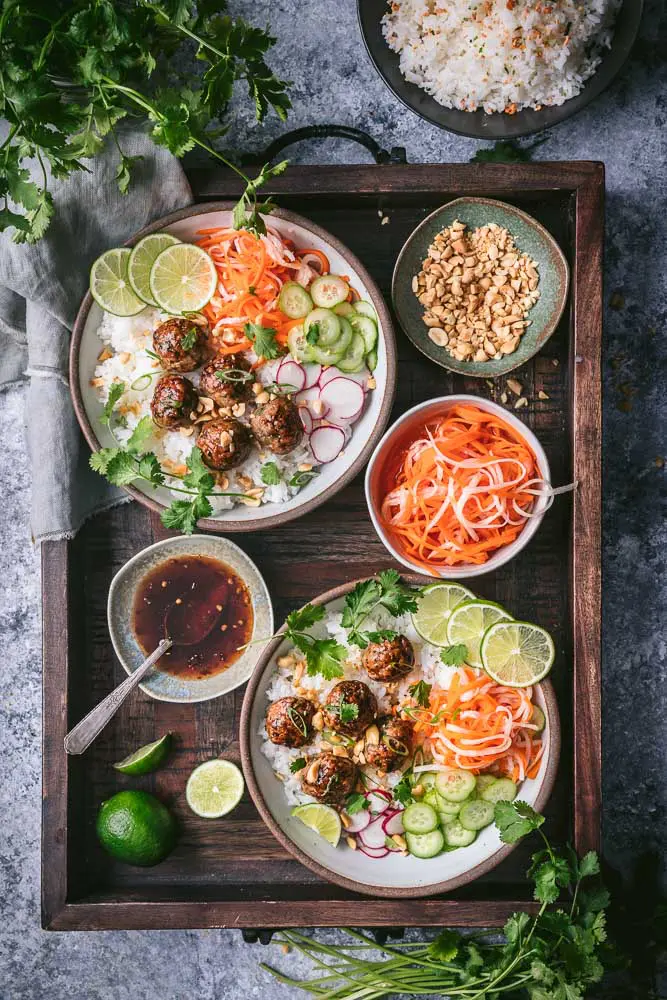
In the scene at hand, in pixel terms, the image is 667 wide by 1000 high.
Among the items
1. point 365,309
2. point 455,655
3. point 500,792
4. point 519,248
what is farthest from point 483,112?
point 500,792

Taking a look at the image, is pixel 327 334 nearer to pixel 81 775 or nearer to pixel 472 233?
pixel 472 233

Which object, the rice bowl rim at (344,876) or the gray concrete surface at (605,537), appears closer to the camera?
the rice bowl rim at (344,876)

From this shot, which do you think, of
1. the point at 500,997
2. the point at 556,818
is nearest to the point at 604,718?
the point at 556,818

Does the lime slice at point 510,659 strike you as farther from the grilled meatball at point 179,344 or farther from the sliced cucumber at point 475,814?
the grilled meatball at point 179,344

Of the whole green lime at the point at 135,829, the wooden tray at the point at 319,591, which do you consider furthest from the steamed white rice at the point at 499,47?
the whole green lime at the point at 135,829

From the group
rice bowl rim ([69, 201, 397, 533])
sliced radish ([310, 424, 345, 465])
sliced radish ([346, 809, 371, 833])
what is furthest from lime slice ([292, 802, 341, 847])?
sliced radish ([310, 424, 345, 465])

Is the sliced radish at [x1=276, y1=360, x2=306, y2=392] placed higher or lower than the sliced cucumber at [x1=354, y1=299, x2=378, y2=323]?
lower

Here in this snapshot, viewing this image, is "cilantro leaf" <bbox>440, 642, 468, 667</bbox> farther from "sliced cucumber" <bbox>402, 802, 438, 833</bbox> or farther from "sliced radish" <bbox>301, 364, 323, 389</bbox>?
"sliced radish" <bbox>301, 364, 323, 389</bbox>
